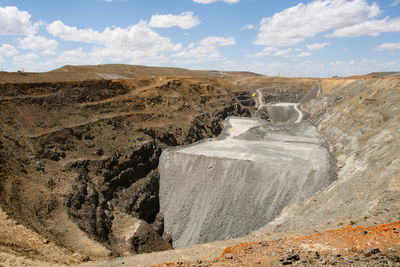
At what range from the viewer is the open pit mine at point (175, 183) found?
11062 mm

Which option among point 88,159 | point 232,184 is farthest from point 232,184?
point 88,159

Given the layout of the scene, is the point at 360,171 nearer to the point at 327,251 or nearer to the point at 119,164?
the point at 327,251

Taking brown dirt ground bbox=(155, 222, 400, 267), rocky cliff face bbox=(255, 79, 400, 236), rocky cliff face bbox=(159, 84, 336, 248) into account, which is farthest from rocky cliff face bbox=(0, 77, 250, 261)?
rocky cliff face bbox=(255, 79, 400, 236)

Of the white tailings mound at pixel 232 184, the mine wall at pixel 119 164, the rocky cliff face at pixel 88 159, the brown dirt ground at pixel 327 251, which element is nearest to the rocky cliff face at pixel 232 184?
the white tailings mound at pixel 232 184

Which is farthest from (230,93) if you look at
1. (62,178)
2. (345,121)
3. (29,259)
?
(29,259)

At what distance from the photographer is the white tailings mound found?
21250 millimetres

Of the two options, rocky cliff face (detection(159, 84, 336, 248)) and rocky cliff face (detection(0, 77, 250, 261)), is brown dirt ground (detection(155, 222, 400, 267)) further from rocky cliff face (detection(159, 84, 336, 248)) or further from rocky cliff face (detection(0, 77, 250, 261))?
rocky cliff face (detection(159, 84, 336, 248))

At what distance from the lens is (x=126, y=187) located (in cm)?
2367

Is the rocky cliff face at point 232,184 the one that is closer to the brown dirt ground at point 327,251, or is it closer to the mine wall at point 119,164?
the mine wall at point 119,164

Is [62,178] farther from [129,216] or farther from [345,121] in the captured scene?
[345,121]

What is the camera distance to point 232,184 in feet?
77.4

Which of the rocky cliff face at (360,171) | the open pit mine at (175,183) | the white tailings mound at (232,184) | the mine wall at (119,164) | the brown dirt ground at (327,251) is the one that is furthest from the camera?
the white tailings mound at (232,184)

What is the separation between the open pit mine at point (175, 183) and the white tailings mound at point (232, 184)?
0.34 feet

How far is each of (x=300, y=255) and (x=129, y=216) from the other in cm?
1449
